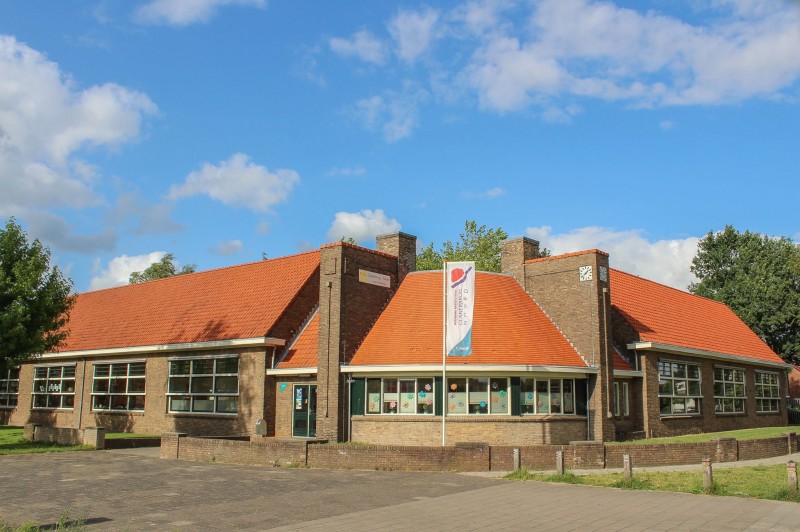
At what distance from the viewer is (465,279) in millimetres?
21281

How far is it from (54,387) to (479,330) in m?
21.3

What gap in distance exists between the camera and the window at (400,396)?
21828 mm

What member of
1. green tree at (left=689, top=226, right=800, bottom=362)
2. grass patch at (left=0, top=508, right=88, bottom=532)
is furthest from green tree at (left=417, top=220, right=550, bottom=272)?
grass patch at (left=0, top=508, right=88, bottom=532)

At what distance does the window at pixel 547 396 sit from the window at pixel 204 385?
396 inches

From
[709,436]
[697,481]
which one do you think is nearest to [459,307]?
[697,481]

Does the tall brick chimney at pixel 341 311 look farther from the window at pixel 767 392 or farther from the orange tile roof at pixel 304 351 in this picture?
the window at pixel 767 392

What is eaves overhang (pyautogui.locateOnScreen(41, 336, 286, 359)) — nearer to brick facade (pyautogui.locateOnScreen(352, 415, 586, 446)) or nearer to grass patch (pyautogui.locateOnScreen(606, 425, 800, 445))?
brick facade (pyautogui.locateOnScreen(352, 415, 586, 446))

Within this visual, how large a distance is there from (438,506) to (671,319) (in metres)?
21.6

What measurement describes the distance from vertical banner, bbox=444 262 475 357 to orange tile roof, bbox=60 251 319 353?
7063 millimetres

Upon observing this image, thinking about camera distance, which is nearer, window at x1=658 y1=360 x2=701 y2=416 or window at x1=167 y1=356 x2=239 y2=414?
window at x1=167 y1=356 x2=239 y2=414

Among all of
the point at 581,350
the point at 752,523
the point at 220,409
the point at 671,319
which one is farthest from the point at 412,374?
the point at 671,319

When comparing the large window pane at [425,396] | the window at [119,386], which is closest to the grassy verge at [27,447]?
the window at [119,386]

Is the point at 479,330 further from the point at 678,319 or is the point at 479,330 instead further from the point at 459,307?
the point at 678,319

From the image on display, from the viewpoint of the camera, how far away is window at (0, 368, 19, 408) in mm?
35062
